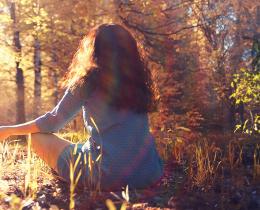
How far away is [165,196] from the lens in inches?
132

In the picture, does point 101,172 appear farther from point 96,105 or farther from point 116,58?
point 116,58

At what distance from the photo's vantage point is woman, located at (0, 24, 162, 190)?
326 centimetres

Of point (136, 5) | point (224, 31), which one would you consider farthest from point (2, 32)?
point (224, 31)

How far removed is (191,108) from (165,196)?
967cm

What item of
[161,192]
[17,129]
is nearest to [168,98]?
[161,192]

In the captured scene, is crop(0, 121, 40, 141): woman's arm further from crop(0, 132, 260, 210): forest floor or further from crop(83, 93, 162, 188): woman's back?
crop(83, 93, 162, 188): woman's back

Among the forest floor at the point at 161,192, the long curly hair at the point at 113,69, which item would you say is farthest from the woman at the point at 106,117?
the forest floor at the point at 161,192

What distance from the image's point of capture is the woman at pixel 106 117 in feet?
10.7

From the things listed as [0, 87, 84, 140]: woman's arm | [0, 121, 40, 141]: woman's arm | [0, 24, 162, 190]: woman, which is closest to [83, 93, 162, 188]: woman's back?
[0, 24, 162, 190]: woman

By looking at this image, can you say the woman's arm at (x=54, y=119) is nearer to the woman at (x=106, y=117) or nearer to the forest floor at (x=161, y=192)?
the woman at (x=106, y=117)

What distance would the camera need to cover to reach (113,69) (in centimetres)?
326

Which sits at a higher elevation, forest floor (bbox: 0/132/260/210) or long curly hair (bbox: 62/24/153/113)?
long curly hair (bbox: 62/24/153/113)

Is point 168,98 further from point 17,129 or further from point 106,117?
point 17,129

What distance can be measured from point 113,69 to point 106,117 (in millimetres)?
349
